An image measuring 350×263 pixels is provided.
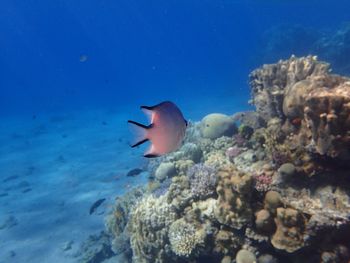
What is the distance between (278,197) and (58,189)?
1398 cm

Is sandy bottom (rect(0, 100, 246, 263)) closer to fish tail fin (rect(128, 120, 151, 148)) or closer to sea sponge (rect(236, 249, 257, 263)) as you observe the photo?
sea sponge (rect(236, 249, 257, 263))

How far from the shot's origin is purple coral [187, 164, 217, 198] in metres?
6.50

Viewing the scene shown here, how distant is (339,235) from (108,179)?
13.0 m

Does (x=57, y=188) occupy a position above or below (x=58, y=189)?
above

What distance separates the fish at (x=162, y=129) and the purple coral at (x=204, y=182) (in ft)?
11.4

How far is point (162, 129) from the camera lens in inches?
120

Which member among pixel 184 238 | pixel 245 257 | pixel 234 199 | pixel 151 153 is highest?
pixel 151 153

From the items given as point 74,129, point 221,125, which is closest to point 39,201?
point 221,125

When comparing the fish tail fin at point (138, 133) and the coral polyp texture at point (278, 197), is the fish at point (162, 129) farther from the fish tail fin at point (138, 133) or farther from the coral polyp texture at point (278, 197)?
the coral polyp texture at point (278, 197)

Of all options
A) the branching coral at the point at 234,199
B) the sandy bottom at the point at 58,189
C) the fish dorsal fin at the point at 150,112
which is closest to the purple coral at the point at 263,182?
the branching coral at the point at 234,199

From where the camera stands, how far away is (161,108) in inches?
118

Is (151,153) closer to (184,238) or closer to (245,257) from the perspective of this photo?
(245,257)

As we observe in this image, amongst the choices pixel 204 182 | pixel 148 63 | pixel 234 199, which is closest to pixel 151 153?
pixel 234 199

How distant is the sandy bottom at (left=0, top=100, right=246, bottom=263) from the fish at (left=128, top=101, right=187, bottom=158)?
29.9ft
